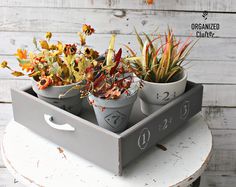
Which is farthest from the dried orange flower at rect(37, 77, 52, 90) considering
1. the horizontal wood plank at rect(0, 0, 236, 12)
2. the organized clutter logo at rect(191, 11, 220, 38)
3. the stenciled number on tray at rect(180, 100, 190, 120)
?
the organized clutter logo at rect(191, 11, 220, 38)

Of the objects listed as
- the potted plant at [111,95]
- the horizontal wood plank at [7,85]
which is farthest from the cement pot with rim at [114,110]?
the horizontal wood plank at [7,85]

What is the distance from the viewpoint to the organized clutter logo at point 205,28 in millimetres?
1455

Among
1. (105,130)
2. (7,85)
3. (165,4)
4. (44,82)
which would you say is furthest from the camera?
(7,85)

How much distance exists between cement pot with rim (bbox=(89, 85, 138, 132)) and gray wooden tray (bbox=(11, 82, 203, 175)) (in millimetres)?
41

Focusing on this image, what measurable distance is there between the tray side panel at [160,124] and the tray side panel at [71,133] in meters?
0.03

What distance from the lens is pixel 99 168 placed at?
1.05 metres

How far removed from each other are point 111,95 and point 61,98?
0.53ft

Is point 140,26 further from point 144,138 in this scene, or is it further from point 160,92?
point 144,138

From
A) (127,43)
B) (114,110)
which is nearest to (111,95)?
(114,110)

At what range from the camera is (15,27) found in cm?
151

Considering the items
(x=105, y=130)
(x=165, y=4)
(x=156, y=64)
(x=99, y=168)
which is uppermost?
(x=165, y=4)

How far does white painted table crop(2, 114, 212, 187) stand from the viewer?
1.01 meters

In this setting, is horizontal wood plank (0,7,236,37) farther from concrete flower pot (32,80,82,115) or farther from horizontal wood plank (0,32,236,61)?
concrete flower pot (32,80,82,115)

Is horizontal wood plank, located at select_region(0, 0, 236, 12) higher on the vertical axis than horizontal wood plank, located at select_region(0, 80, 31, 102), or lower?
higher
